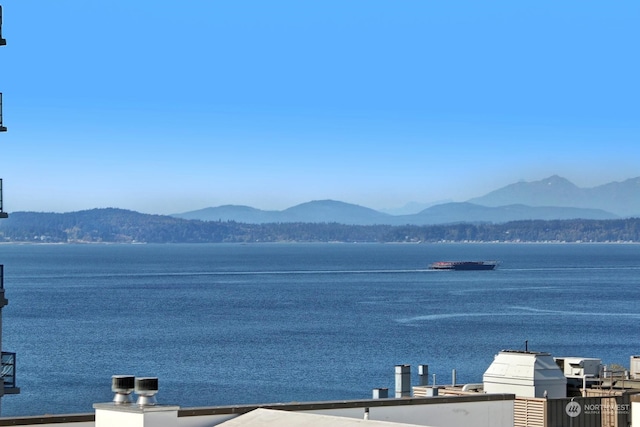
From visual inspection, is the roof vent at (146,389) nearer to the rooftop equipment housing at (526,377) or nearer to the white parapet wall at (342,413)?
the white parapet wall at (342,413)

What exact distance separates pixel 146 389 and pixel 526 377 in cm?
1665

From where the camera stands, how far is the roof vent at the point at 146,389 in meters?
19.3

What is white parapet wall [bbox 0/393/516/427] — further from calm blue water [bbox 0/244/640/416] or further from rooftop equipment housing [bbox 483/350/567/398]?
calm blue water [bbox 0/244/640/416]

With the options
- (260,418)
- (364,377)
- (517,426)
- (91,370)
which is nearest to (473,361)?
(364,377)

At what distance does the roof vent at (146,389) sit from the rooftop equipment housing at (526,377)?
15729mm

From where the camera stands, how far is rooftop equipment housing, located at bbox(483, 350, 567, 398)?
34062 millimetres

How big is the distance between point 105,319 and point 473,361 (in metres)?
67.4

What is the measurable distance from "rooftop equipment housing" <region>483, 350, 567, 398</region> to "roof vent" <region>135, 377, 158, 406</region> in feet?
51.6

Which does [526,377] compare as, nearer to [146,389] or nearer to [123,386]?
[123,386]

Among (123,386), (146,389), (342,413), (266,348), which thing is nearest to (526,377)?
(342,413)

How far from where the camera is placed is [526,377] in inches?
1342

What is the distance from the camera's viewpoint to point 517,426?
3155 centimetres

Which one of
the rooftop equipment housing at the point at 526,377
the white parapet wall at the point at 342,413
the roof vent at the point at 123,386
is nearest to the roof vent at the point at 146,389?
the white parapet wall at the point at 342,413

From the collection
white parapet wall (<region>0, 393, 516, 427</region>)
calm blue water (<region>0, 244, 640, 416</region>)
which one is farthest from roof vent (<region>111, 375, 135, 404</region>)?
calm blue water (<region>0, 244, 640, 416</region>)
